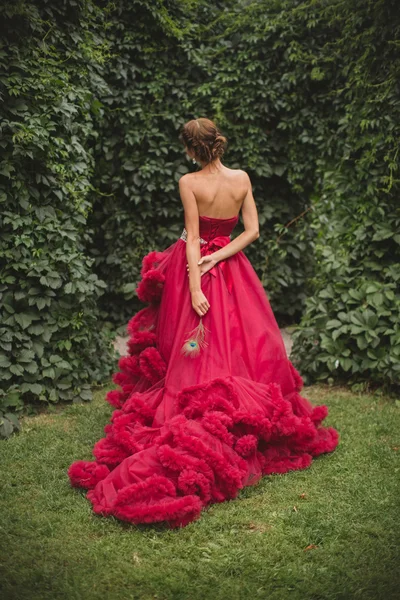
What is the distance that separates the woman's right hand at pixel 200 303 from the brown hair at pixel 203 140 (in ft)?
2.41

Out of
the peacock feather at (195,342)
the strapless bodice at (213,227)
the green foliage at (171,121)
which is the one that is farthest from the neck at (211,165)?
the green foliage at (171,121)

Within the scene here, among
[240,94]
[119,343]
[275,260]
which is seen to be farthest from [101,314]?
[240,94]

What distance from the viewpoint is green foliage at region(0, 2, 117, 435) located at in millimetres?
3941

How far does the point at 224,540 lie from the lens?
2658 millimetres

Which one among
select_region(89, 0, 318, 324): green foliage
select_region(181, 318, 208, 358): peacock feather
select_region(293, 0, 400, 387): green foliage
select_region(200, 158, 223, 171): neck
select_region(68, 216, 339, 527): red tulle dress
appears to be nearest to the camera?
select_region(68, 216, 339, 527): red tulle dress

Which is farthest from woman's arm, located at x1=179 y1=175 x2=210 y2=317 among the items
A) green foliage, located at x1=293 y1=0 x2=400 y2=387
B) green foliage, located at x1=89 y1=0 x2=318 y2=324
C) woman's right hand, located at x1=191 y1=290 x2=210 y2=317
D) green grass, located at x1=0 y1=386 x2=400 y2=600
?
green foliage, located at x1=89 y1=0 x2=318 y2=324

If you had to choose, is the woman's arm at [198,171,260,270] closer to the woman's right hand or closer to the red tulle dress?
the red tulle dress

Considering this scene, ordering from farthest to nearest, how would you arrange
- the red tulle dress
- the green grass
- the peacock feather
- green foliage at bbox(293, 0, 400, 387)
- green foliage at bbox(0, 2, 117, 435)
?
green foliage at bbox(293, 0, 400, 387) < green foliage at bbox(0, 2, 117, 435) < the peacock feather < the red tulle dress < the green grass

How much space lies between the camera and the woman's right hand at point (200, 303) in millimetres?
3346

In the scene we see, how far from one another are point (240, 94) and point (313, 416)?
12.3 ft

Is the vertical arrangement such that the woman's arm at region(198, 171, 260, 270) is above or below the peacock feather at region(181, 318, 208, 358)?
above

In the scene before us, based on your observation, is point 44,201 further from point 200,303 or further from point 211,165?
point 200,303

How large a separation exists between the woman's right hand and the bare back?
1.51 ft

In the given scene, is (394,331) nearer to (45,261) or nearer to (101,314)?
(45,261)
